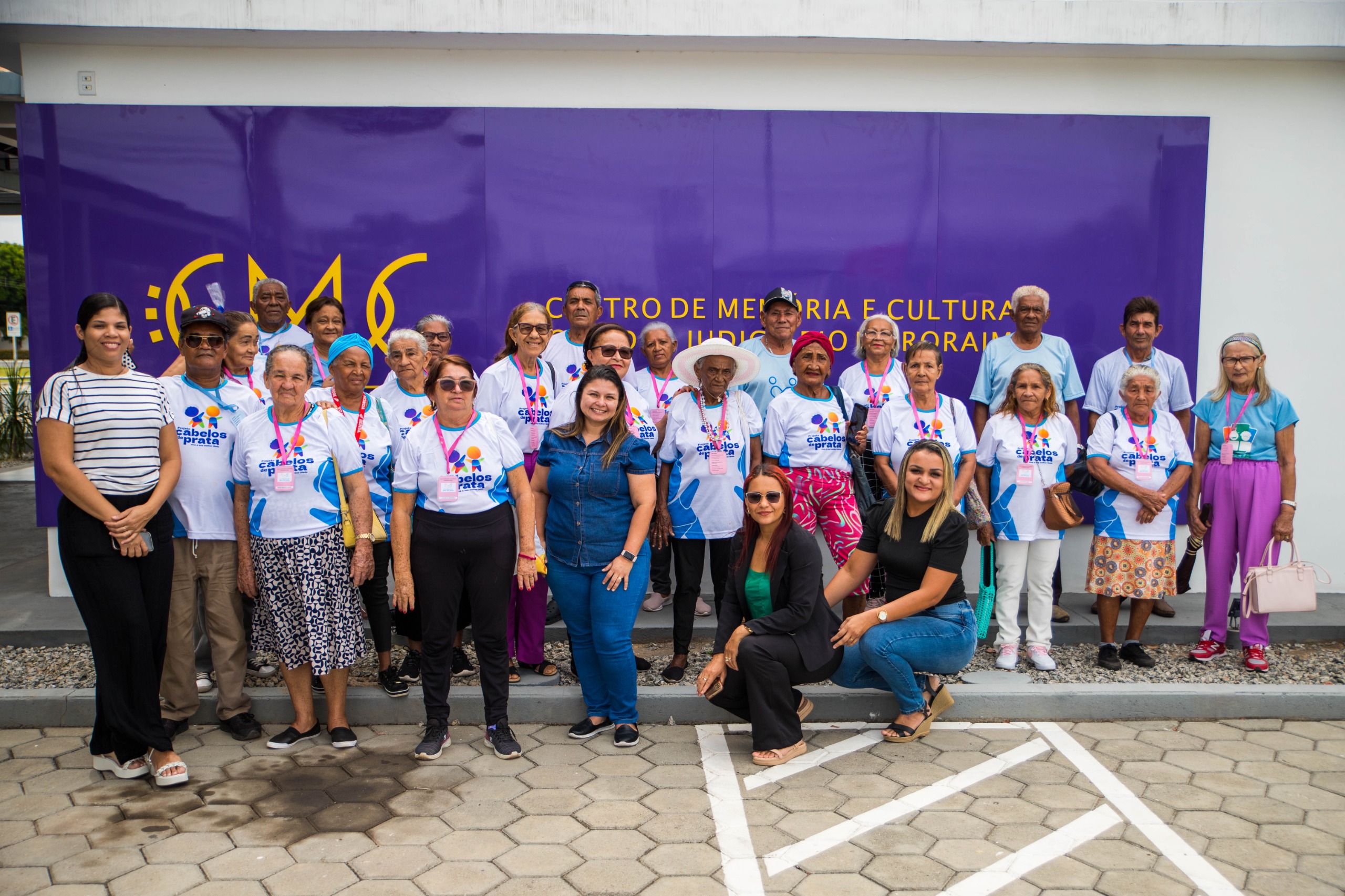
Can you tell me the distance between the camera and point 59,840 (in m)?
3.36

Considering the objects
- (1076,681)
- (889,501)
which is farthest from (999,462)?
(1076,681)

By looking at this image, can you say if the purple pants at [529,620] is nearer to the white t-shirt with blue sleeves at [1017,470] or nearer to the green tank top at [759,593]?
the green tank top at [759,593]

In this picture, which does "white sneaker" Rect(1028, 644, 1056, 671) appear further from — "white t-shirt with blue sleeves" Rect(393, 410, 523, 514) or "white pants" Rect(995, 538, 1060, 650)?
"white t-shirt with blue sleeves" Rect(393, 410, 523, 514)

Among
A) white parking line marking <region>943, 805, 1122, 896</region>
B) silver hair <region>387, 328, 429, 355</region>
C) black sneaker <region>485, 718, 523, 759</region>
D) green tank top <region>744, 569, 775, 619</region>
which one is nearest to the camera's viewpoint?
white parking line marking <region>943, 805, 1122, 896</region>

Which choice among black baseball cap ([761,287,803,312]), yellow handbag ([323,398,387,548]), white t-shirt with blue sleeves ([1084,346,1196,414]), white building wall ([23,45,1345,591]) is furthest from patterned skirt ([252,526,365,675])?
white t-shirt with blue sleeves ([1084,346,1196,414])

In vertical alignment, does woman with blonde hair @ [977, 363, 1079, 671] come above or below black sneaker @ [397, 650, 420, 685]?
above

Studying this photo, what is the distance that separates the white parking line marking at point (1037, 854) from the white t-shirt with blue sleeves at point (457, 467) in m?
2.33

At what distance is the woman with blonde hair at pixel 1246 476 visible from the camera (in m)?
5.04

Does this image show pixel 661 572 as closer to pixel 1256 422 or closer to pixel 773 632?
pixel 773 632

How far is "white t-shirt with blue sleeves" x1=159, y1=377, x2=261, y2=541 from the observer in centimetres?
412

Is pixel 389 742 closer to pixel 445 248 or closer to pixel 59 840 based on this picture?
Answer: pixel 59 840

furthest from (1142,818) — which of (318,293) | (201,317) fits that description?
(318,293)

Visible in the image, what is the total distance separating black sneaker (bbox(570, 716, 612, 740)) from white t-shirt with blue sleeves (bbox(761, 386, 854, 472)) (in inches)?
64.0

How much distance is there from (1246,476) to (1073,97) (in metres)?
2.87
